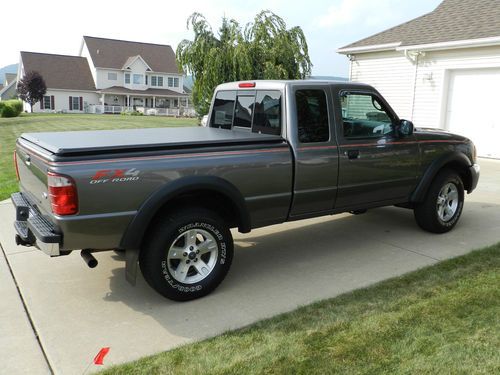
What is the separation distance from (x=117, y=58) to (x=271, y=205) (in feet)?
178

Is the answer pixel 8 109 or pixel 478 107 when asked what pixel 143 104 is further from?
pixel 478 107

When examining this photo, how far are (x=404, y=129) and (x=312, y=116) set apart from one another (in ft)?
3.99

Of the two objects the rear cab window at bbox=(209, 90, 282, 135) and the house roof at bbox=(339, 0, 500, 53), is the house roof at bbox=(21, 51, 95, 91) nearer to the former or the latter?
the house roof at bbox=(339, 0, 500, 53)

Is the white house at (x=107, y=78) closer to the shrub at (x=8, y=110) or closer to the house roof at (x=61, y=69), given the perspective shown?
the house roof at (x=61, y=69)

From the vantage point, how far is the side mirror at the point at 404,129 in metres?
5.30

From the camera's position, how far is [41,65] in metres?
52.2

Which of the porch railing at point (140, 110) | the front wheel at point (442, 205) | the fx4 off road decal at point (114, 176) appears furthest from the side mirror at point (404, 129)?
the porch railing at point (140, 110)

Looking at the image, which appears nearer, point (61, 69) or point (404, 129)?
point (404, 129)

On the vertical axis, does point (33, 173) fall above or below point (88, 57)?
below

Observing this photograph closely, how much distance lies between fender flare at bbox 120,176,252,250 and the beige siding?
1172 cm

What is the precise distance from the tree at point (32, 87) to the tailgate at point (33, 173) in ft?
156

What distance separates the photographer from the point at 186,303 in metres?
4.13

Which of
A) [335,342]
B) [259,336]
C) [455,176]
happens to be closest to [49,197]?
[259,336]

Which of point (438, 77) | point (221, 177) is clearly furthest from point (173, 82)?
point (221, 177)
